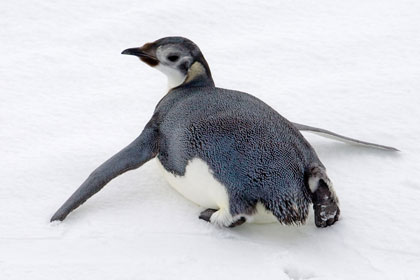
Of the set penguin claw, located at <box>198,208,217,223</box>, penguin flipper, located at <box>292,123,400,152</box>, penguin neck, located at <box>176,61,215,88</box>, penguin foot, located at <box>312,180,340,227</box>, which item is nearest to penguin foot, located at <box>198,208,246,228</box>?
penguin claw, located at <box>198,208,217,223</box>

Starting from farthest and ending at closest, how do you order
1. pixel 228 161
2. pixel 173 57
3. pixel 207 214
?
pixel 173 57 < pixel 207 214 < pixel 228 161

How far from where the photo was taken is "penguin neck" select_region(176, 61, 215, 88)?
8.62 feet

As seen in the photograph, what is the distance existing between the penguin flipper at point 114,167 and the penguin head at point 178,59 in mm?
247

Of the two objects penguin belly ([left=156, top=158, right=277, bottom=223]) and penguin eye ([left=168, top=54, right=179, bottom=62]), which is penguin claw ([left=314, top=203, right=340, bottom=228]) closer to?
penguin belly ([left=156, top=158, right=277, bottom=223])

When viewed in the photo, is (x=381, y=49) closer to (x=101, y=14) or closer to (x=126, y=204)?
(x=101, y=14)

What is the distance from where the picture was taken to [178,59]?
2611 mm

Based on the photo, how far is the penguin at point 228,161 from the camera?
2166mm

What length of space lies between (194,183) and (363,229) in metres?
0.53

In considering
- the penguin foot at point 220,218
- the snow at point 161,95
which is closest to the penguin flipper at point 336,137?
the snow at point 161,95

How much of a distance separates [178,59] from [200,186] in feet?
1.71

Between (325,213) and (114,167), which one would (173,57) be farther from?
(325,213)

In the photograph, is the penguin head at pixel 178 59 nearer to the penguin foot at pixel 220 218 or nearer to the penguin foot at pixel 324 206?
the penguin foot at pixel 220 218

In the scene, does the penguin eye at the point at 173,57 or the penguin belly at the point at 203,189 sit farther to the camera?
the penguin eye at the point at 173,57

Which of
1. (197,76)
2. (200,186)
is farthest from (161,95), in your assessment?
(200,186)
